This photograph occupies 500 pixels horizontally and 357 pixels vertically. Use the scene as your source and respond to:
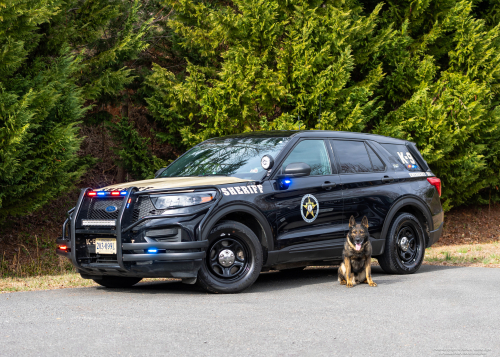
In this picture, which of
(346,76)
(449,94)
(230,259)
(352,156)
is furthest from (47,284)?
(449,94)

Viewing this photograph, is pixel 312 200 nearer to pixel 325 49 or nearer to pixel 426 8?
pixel 325 49

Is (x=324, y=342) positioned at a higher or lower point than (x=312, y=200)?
lower

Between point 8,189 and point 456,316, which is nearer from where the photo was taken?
point 456,316

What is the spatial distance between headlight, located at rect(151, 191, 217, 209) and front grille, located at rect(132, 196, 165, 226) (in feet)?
0.15

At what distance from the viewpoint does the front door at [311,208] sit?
7.54 m

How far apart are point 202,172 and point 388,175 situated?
2.86 m

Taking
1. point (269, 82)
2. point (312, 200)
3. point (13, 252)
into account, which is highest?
point (269, 82)

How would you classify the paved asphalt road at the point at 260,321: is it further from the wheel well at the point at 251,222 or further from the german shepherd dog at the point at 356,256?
the wheel well at the point at 251,222

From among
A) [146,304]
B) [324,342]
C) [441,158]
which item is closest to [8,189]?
[146,304]

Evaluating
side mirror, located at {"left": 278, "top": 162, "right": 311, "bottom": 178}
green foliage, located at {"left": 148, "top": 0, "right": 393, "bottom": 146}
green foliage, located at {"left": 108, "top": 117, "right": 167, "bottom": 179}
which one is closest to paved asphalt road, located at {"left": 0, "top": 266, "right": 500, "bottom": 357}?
side mirror, located at {"left": 278, "top": 162, "right": 311, "bottom": 178}

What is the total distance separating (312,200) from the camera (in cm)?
781

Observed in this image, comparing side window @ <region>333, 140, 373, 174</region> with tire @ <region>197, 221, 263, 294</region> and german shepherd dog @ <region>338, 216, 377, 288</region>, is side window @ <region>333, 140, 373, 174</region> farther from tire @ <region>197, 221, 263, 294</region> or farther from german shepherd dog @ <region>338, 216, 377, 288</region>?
tire @ <region>197, 221, 263, 294</region>

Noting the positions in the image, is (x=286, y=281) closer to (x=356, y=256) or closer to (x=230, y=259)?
(x=356, y=256)

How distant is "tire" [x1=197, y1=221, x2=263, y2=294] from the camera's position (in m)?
6.90
